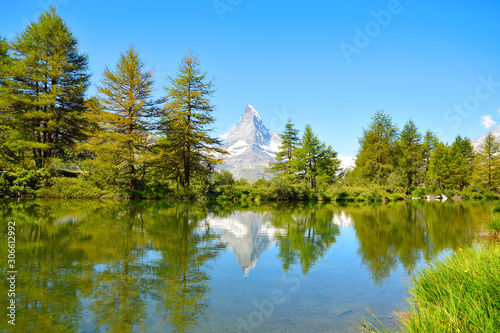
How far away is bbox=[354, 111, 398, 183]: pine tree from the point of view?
42344 millimetres

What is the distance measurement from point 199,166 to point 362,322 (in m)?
24.8

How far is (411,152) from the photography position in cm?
4972

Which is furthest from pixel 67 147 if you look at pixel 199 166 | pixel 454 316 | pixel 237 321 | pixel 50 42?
pixel 454 316

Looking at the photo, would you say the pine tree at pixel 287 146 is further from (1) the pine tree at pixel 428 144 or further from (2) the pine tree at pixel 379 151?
(1) the pine tree at pixel 428 144

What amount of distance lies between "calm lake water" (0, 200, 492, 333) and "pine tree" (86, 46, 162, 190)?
14.7 m

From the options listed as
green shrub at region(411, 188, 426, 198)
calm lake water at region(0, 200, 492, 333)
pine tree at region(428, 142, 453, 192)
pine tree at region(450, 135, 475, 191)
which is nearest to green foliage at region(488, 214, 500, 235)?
calm lake water at region(0, 200, 492, 333)

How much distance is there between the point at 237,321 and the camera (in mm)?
3488

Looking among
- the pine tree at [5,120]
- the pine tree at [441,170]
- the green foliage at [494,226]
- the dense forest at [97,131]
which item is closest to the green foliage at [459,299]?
the green foliage at [494,226]

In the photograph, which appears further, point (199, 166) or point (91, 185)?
point (199, 166)

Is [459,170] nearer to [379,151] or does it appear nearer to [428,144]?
[428,144]

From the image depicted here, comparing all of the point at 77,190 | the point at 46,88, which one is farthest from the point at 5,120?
the point at 77,190

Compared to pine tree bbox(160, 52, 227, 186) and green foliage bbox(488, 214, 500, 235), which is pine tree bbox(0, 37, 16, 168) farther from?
green foliage bbox(488, 214, 500, 235)

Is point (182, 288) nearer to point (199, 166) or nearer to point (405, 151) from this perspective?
point (199, 166)

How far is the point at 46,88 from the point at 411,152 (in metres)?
51.5
